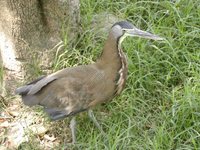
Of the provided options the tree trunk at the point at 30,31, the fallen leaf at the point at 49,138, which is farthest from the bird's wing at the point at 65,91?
the tree trunk at the point at 30,31

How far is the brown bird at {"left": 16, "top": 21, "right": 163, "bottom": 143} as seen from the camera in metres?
3.51

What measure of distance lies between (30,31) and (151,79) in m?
1.01

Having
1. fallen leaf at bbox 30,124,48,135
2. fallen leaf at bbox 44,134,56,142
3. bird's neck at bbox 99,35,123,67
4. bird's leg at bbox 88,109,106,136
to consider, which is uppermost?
bird's neck at bbox 99,35,123,67

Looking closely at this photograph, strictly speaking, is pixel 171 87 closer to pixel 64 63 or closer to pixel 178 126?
pixel 178 126

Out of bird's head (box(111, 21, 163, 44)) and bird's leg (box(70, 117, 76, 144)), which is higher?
bird's head (box(111, 21, 163, 44))

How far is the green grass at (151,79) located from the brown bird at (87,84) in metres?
0.29

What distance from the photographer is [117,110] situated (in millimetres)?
3877

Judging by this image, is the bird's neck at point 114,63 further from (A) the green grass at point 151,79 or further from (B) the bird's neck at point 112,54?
(A) the green grass at point 151,79

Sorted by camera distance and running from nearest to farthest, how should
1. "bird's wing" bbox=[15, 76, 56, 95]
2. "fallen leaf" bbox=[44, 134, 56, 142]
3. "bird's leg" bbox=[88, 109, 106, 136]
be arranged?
"bird's wing" bbox=[15, 76, 56, 95] → "bird's leg" bbox=[88, 109, 106, 136] → "fallen leaf" bbox=[44, 134, 56, 142]

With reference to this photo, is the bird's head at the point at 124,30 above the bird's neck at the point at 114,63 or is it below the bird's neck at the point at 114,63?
above

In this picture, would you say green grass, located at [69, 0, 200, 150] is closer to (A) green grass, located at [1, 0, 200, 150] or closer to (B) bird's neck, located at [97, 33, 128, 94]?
(A) green grass, located at [1, 0, 200, 150]

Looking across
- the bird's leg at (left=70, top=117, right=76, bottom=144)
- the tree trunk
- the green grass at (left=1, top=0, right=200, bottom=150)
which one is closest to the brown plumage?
the bird's leg at (left=70, top=117, right=76, bottom=144)

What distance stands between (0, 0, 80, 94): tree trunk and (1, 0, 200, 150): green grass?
0.13m

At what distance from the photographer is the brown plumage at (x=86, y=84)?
3.51m
